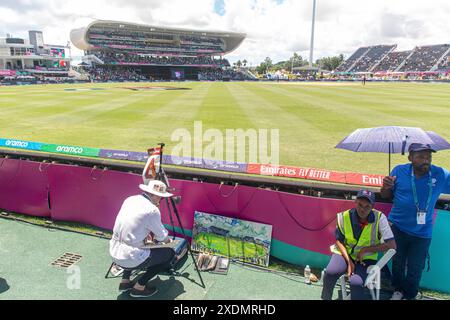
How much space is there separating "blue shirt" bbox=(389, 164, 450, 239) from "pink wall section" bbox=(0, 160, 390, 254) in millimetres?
479

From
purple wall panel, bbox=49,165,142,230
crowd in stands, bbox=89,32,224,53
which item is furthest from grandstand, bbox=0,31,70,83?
purple wall panel, bbox=49,165,142,230

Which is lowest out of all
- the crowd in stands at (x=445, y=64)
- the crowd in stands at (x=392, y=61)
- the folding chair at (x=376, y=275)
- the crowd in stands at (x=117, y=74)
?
the folding chair at (x=376, y=275)

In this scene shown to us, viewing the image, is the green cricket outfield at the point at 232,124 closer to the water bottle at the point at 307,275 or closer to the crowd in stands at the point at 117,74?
the water bottle at the point at 307,275

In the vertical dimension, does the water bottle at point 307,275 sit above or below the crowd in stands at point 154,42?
below

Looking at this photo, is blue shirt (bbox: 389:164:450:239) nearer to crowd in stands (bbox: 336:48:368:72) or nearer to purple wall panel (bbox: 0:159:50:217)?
purple wall panel (bbox: 0:159:50:217)

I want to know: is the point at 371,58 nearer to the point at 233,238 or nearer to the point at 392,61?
the point at 392,61

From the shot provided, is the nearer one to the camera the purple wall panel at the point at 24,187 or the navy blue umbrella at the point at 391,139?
the navy blue umbrella at the point at 391,139

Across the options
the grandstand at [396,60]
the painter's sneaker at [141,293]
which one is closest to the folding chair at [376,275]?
→ the painter's sneaker at [141,293]

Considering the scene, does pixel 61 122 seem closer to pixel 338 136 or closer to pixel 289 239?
pixel 338 136

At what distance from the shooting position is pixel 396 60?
376 feet

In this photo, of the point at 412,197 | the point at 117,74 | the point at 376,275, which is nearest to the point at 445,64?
the point at 117,74

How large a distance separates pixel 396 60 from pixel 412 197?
432ft

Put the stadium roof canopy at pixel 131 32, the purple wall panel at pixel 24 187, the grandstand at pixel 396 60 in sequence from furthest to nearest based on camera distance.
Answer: the grandstand at pixel 396 60 → the stadium roof canopy at pixel 131 32 → the purple wall panel at pixel 24 187

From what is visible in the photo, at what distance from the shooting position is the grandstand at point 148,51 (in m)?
85.6
